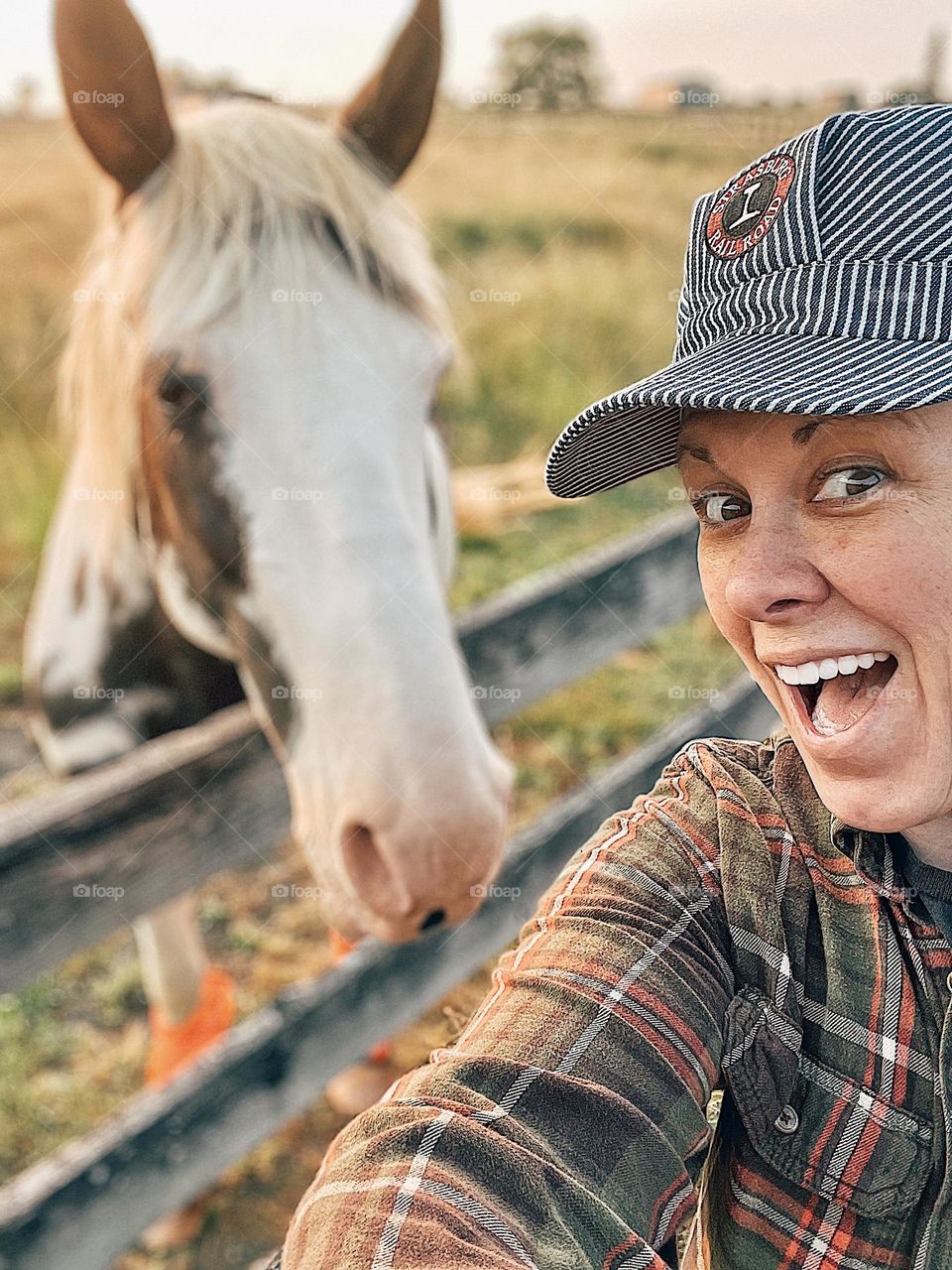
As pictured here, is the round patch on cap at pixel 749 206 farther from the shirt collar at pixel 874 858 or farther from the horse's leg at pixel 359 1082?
the horse's leg at pixel 359 1082

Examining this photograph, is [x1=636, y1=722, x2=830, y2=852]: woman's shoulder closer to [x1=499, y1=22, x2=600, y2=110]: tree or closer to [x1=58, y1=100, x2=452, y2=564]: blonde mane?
[x1=58, y1=100, x2=452, y2=564]: blonde mane

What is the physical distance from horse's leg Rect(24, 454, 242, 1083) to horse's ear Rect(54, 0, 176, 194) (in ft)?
1.69

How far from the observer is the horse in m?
1.10

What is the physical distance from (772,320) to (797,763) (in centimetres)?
25

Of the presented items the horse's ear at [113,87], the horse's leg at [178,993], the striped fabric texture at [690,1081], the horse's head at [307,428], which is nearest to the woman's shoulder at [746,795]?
the striped fabric texture at [690,1081]

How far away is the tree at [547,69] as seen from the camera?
200 cm

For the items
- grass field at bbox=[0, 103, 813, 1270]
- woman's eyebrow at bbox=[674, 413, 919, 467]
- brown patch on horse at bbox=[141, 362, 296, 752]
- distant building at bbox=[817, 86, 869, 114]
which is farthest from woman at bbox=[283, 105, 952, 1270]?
brown patch on horse at bbox=[141, 362, 296, 752]

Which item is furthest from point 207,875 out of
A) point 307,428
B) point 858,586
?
point 858,586

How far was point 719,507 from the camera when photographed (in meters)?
0.53

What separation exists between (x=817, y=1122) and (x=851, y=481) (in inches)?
12.6

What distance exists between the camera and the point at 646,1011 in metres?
0.50

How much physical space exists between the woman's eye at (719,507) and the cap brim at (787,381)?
0.07 metres

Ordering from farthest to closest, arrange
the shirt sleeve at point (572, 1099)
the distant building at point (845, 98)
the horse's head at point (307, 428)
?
the horse's head at point (307, 428) < the distant building at point (845, 98) < the shirt sleeve at point (572, 1099)

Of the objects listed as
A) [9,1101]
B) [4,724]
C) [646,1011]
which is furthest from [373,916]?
[4,724]
